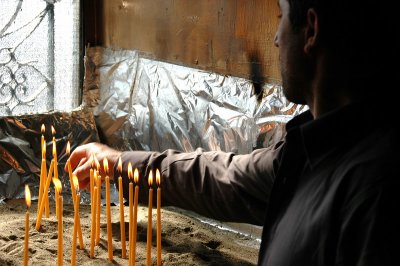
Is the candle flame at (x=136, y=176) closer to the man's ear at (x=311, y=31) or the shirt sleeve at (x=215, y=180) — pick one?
the shirt sleeve at (x=215, y=180)

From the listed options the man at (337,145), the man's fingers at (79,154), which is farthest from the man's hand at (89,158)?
the man at (337,145)

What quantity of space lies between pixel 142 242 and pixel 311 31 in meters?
1.27

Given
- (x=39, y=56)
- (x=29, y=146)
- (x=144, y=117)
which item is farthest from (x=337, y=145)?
(x=39, y=56)

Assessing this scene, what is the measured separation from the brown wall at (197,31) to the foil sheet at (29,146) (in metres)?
0.49

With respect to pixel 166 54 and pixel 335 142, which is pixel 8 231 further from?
pixel 335 142

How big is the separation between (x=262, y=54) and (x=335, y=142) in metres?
1.25

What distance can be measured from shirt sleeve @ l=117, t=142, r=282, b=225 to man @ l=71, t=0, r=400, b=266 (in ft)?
1.61

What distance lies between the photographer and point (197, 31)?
2643mm

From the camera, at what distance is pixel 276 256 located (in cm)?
107

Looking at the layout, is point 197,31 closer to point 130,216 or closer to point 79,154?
point 79,154

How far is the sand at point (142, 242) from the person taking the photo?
197 centimetres

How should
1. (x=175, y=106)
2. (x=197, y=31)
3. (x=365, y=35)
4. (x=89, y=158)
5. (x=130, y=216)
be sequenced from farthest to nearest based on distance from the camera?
(x=175, y=106) → (x=197, y=31) → (x=89, y=158) → (x=130, y=216) → (x=365, y=35)

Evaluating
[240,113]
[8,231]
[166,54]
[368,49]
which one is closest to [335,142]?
[368,49]

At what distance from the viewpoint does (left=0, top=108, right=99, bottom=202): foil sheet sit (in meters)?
2.95
